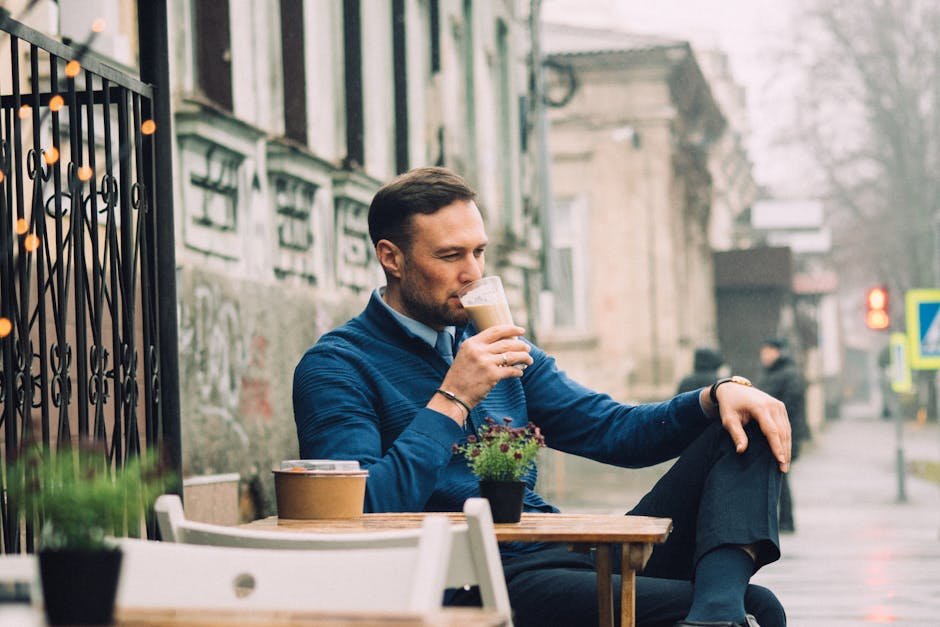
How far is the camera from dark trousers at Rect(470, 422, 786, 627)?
3.54m

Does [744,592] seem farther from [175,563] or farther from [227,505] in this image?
[227,505]

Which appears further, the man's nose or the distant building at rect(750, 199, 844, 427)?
the distant building at rect(750, 199, 844, 427)

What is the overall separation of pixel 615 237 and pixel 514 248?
7566 millimetres

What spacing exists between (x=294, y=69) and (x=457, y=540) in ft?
27.3

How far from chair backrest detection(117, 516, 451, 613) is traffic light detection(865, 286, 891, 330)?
21735 mm

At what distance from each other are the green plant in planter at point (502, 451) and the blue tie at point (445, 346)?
51cm

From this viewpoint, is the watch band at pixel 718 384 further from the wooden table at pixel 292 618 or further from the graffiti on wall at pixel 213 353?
the graffiti on wall at pixel 213 353

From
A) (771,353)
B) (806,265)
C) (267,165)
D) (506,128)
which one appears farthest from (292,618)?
(806,265)

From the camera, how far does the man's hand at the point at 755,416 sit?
3.59 m

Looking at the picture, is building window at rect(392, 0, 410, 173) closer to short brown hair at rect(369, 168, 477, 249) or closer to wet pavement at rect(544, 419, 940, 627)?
wet pavement at rect(544, 419, 940, 627)

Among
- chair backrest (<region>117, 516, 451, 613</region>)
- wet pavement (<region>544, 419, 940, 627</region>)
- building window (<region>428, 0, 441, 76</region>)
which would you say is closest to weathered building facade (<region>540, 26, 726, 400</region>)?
wet pavement (<region>544, 419, 940, 627</region>)

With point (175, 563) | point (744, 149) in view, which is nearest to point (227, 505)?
point (175, 563)

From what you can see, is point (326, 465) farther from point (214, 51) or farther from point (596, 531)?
point (214, 51)

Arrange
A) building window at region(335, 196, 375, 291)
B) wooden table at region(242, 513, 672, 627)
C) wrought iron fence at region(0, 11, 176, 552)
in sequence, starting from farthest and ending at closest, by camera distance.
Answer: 1. building window at region(335, 196, 375, 291)
2. wrought iron fence at region(0, 11, 176, 552)
3. wooden table at region(242, 513, 672, 627)
